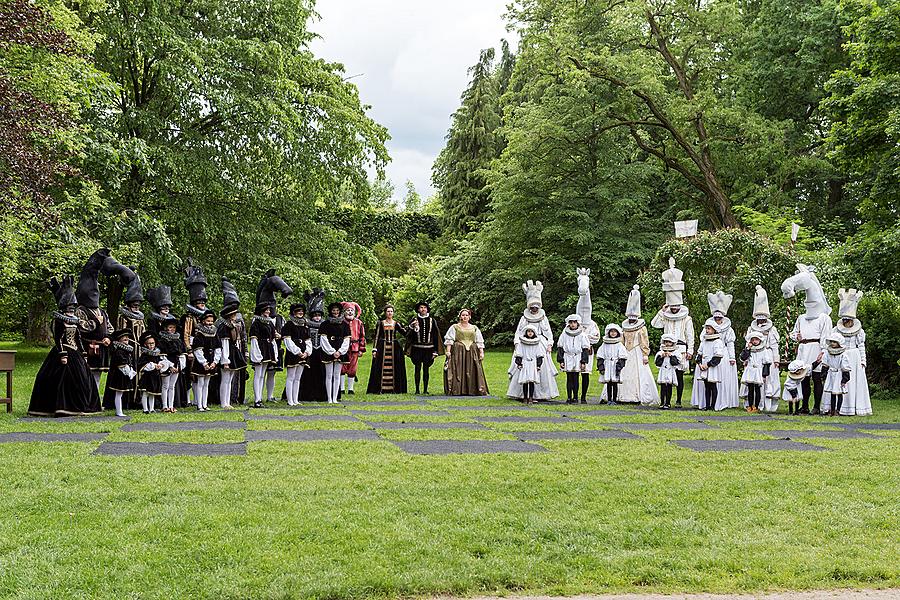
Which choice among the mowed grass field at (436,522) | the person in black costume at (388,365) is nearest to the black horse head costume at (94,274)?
the mowed grass field at (436,522)

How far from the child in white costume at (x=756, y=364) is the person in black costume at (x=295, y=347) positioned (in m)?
7.29

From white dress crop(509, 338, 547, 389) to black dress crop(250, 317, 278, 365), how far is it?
4.31 meters

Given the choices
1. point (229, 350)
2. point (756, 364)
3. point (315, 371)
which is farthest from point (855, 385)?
point (229, 350)

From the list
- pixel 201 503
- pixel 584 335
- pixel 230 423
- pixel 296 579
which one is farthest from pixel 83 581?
pixel 584 335

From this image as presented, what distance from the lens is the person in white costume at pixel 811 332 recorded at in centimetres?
1461

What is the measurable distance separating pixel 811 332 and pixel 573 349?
3.94 meters

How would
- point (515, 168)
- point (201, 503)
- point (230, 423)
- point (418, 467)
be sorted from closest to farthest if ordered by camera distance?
point (201, 503) < point (418, 467) < point (230, 423) < point (515, 168)

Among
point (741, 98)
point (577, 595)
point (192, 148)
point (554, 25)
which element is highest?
point (554, 25)

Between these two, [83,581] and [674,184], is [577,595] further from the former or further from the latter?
[674,184]

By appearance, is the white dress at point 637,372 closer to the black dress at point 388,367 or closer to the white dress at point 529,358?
the white dress at point 529,358

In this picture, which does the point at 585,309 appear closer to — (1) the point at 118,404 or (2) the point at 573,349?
(2) the point at 573,349

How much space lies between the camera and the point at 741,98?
92.9ft

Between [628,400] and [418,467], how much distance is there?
27.3 ft

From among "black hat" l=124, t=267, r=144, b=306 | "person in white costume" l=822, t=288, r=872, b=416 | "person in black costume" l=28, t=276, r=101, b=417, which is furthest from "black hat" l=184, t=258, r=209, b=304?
A: "person in white costume" l=822, t=288, r=872, b=416
